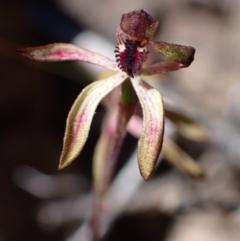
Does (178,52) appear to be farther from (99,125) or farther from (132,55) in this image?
(99,125)

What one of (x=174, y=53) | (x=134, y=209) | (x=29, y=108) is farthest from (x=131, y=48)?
(x=29, y=108)

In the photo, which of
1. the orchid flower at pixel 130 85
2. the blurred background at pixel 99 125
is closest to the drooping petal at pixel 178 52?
the orchid flower at pixel 130 85

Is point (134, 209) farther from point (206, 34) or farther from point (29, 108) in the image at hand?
point (206, 34)

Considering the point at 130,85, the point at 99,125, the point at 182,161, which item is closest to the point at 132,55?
the point at 130,85

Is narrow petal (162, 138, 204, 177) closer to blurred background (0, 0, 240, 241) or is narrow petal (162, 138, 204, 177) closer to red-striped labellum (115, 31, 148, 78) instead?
blurred background (0, 0, 240, 241)

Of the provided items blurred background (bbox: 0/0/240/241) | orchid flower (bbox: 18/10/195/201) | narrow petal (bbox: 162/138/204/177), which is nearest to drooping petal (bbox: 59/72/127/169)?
orchid flower (bbox: 18/10/195/201)

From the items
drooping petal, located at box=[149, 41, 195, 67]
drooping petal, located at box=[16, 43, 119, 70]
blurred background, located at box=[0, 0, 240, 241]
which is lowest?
blurred background, located at box=[0, 0, 240, 241]
